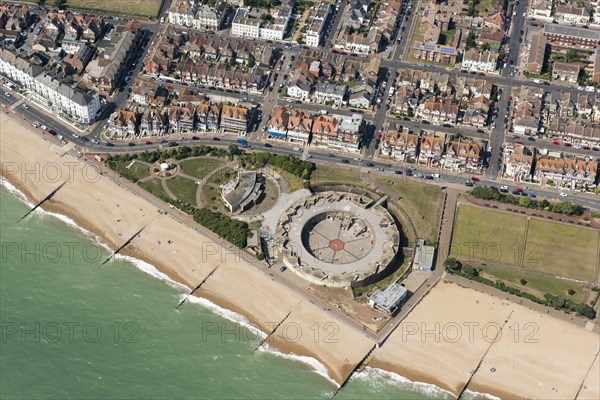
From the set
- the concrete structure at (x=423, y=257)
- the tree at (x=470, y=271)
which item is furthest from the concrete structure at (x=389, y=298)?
the tree at (x=470, y=271)

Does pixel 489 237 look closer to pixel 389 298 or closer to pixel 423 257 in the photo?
pixel 423 257

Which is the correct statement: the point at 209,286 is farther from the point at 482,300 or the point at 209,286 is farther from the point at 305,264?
the point at 482,300

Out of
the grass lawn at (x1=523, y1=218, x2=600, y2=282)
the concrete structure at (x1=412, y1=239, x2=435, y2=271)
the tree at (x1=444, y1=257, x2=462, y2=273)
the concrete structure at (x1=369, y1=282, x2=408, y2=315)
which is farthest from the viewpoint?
the grass lawn at (x1=523, y1=218, x2=600, y2=282)

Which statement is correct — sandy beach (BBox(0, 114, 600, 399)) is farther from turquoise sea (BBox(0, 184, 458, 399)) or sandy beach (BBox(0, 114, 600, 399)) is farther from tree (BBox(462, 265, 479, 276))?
tree (BBox(462, 265, 479, 276))

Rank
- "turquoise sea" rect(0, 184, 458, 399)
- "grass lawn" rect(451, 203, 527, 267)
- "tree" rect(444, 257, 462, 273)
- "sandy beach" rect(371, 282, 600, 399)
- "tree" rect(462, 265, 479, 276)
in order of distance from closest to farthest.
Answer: "turquoise sea" rect(0, 184, 458, 399)
"sandy beach" rect(371, 282, 600, 399)
"tree" rect(462, 265, 479, 276)
"tree" rect(444, 257, 462, 273)
"grass lawn" rect(451, 203, 527, 267)

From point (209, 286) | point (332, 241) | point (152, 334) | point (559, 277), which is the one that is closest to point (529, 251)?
point (559, 277)

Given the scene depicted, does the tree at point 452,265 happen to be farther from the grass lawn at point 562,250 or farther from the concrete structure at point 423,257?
the grass lawn at point 562,250

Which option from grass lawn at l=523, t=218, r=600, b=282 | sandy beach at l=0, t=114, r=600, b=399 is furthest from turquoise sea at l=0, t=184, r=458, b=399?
grass lawn at l=523, t=218, r=600, b=282
